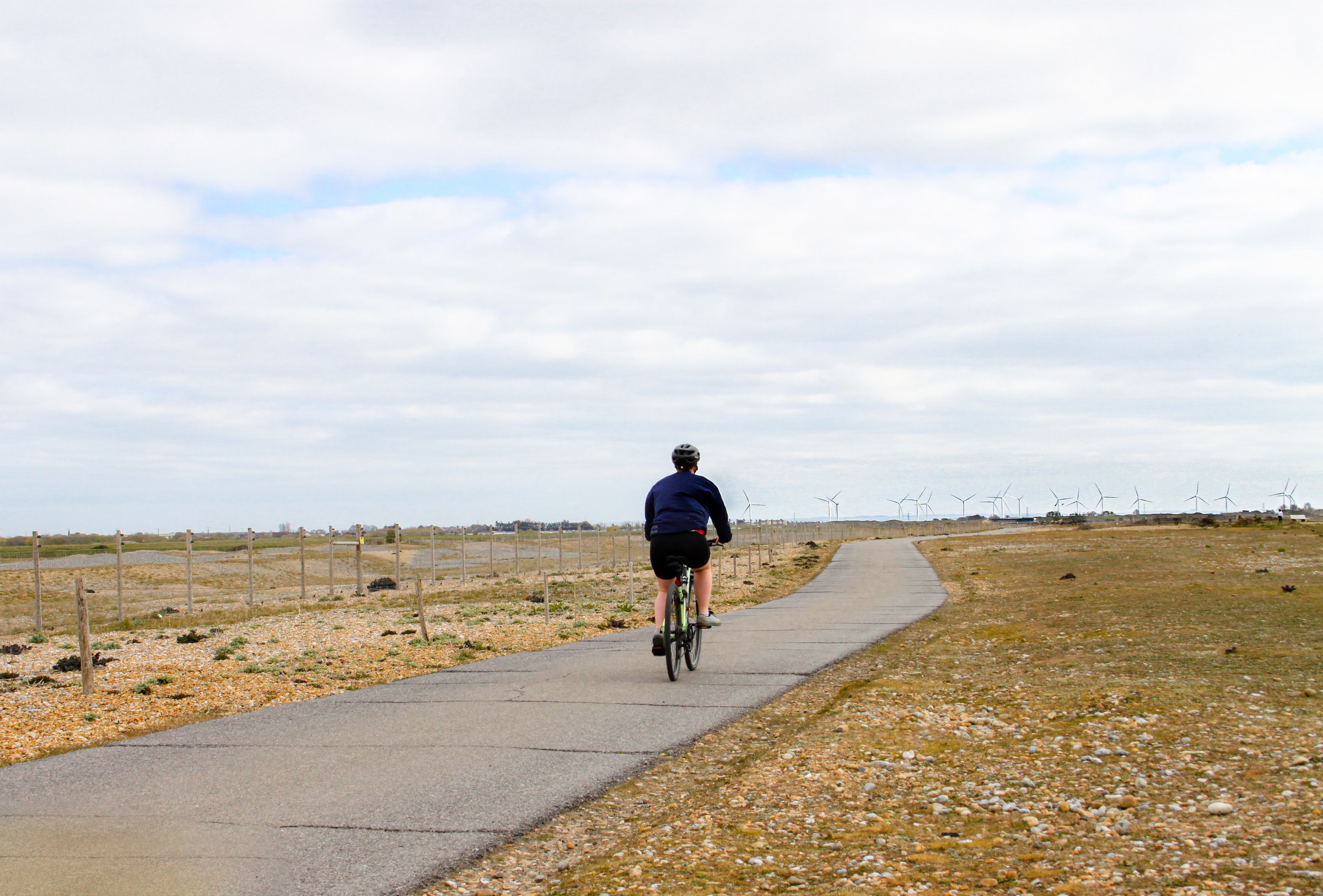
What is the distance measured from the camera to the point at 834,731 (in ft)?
25.8

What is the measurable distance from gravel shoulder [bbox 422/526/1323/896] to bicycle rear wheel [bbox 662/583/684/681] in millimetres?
1327

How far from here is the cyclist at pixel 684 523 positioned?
10539 millimetres

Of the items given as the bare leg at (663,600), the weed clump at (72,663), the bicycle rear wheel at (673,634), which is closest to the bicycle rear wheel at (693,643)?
the bicycle rear wheel at (673,634)

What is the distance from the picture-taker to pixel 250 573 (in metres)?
31.0

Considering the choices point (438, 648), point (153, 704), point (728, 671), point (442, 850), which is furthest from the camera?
point (438, 648)

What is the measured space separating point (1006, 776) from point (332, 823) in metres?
3.87

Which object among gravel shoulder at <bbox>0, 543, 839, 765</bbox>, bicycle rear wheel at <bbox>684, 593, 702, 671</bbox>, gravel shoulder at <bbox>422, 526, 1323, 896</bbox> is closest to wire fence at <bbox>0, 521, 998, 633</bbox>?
gravel shoulder at <bbox>0, 543, 839, 765</bbox>

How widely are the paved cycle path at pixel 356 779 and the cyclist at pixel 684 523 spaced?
96cm

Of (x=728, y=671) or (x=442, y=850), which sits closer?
(x=442, y=850)

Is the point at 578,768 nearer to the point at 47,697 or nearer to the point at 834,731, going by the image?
the point at 834,731

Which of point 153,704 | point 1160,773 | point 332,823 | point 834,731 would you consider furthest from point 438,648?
point 1160,773

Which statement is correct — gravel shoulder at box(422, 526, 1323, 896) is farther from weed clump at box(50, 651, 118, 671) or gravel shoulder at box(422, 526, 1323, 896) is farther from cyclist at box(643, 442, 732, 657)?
weed clump at box(50, 651, 118, 671)

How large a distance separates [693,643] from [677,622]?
0.76 m

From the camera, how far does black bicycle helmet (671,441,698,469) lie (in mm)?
11070
